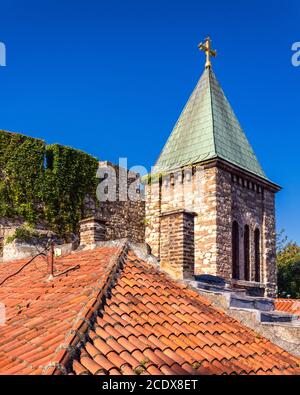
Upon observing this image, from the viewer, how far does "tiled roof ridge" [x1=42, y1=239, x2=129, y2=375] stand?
4180mm

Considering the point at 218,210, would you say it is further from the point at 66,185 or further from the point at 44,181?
the point at 44,181

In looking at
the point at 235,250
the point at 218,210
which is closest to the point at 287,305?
the point at 235,250

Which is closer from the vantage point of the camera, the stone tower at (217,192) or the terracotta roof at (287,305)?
the stone tower at (217,192)

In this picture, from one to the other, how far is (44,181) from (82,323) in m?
11.6

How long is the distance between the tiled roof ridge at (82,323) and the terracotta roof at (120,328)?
0.01 meters

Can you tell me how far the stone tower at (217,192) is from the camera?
16109mm

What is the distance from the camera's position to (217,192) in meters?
16.2

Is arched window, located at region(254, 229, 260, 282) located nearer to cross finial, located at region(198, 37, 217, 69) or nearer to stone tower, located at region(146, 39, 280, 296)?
stone tower, located at region(146, 39, 280, 296)

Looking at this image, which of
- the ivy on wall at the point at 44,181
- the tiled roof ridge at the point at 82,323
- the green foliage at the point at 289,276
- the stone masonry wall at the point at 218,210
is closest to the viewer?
the tiled roof ridge at the point at 82,323

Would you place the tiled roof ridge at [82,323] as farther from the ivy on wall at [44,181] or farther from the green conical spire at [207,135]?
the green conical spire at [207,135]

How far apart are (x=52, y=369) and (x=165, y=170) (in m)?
14.5

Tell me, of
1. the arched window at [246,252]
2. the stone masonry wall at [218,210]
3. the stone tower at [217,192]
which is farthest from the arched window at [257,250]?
the arched window at [246,252]

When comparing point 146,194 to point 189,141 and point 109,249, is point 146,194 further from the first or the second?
point 109,249
